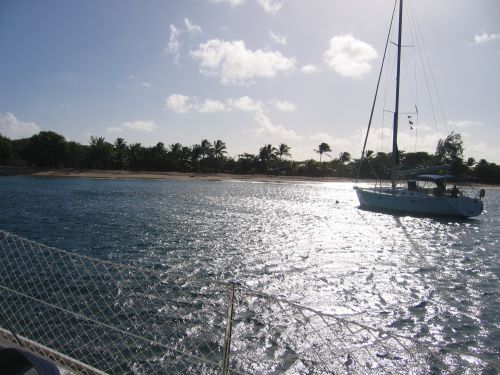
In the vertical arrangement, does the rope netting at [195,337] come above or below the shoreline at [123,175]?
below

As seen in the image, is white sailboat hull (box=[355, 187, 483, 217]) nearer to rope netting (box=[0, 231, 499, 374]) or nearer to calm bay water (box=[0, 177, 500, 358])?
calm bay water (box=[0, 177, 500, 358])

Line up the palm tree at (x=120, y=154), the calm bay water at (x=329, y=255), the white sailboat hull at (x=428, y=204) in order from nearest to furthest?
the calm bay water at (x=329, y=255)
the white sailboat hull at (x=428, y=204)
the palm tree at (x=120, y=154)

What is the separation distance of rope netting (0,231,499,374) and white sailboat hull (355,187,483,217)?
89.3ft

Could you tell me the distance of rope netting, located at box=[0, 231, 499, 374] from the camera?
7.32 m

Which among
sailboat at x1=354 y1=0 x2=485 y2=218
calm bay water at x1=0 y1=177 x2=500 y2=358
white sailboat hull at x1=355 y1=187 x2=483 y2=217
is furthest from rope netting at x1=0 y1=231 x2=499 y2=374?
sailboat at x1=354 y1=0 x2=485 y2=218

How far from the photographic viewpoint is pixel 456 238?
24.4 metres

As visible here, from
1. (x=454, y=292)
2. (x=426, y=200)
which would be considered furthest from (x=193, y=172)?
(x=454, y=292)

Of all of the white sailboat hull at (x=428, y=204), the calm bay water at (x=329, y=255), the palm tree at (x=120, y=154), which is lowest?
the calm bay water at (x=329, y=255)

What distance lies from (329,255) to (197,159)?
9428 centimetres

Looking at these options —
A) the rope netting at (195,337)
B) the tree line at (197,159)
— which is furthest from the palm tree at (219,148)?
the rope netting at (195,337)

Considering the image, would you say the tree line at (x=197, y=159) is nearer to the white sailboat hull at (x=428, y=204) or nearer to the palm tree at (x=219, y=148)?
the palm tree at (x=219, y=148)

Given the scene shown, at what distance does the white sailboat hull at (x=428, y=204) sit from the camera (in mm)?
32781

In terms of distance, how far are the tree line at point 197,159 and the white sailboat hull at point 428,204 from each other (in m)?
49.0

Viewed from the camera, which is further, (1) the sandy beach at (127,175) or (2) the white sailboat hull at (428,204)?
(1) the sandy beach at (127,175)
